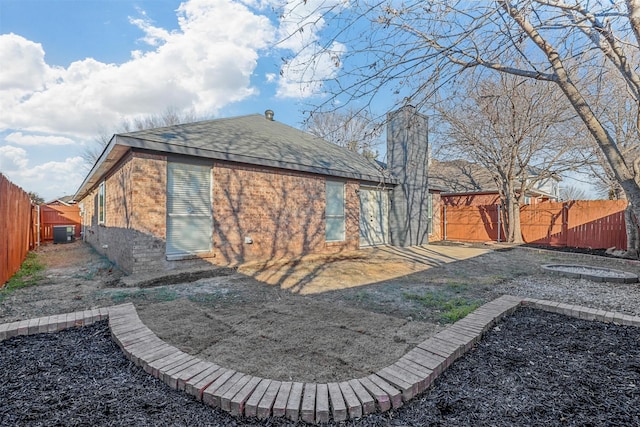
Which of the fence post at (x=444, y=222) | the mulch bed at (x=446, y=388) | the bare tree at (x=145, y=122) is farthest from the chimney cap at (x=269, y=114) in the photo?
the bare tree at (x=145, y=122)

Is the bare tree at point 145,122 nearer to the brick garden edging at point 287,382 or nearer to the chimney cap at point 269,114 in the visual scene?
the chimney cap at point 269,114

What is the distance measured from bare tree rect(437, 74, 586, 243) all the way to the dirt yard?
6.16 metres

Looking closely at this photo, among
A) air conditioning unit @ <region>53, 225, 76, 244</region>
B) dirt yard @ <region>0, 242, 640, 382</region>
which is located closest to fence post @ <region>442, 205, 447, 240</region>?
dirt yard @ <region>0, 242, 640, 382</region>

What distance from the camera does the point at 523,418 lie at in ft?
5.35

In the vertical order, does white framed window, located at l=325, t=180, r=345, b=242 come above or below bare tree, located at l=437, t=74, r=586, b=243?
below

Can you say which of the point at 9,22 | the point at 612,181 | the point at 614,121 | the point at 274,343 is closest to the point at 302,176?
the point at 274,343

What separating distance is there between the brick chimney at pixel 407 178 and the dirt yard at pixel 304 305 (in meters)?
4.30

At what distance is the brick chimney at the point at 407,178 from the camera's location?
11172 millimetres

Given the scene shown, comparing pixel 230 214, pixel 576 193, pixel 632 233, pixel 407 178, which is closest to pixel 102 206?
pixel 230 214

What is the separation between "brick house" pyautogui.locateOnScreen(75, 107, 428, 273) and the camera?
5.83 meters

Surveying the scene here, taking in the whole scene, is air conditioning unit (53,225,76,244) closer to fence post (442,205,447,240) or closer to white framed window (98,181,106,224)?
white framed window (98,181,106,224)

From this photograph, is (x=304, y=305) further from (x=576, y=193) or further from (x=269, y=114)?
(x=576, y=193)

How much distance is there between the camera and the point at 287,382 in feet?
6.35

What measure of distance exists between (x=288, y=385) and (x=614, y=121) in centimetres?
1819
